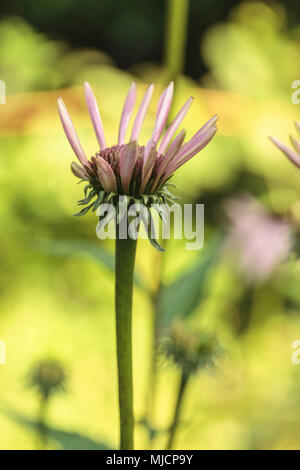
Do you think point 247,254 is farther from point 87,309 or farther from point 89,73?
point 89,73

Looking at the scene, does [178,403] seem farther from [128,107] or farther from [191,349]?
[128,107]

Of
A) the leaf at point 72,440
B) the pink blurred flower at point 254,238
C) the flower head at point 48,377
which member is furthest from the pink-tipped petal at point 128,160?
the pink blurred flower at point 254,238

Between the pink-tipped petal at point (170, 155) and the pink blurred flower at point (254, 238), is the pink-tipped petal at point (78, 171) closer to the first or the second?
the pink-tipped petal at point (170, 155)

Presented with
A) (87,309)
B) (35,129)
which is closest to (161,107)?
(87,309)

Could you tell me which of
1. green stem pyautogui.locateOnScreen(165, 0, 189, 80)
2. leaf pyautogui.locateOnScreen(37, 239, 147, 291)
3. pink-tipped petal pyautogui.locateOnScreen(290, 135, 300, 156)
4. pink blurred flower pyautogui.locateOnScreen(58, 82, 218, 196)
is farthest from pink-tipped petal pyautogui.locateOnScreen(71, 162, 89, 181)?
green stem pyautogui.locateOnScreen(165, 0, 189, 80)

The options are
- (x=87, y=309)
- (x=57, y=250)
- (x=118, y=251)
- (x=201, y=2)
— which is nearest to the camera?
(x=118, y=251)

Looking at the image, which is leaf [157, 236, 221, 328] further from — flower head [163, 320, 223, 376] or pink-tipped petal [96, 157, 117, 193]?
pink-tipped petal [96, 157, 117, 193]
